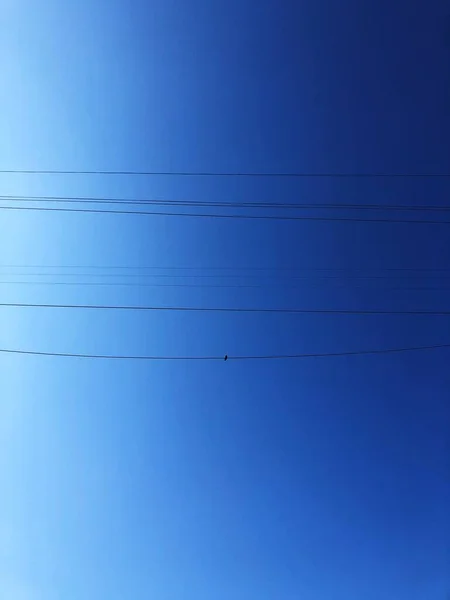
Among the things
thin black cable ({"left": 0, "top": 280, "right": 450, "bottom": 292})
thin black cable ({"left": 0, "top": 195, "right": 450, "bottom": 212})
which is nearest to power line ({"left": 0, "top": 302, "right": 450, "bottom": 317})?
thin black cable ({"left": 0, "top": 280, "right": 450, "bottom": 292})

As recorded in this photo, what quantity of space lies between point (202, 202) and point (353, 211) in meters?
1.32

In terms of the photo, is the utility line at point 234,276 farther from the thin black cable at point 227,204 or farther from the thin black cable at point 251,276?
the thin black cable at point 227,204

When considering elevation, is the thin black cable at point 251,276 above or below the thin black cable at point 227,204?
below

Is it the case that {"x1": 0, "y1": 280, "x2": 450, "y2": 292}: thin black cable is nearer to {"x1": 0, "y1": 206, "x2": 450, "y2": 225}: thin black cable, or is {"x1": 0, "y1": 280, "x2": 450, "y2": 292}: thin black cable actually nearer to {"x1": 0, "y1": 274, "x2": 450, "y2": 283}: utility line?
{"x1": 0, "y1": 274, "x2": 450, "y2": 283}: utility line

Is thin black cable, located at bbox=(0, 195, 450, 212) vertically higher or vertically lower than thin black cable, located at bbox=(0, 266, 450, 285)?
higher

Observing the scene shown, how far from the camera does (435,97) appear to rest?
3.00 metres

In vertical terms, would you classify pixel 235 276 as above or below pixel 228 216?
below

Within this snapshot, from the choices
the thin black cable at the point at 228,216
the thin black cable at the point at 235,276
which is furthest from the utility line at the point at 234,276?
the thin black cable at the point at 228,216

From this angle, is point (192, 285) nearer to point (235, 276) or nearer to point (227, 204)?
point (235, 276)

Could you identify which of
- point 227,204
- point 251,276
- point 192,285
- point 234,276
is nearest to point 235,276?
point 234,276

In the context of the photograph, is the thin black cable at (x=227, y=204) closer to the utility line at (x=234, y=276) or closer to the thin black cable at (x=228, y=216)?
the thin black cable at (x=228, y=216)

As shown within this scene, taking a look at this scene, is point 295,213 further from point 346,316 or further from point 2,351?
point 2,351

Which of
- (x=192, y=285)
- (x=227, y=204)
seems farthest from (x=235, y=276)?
(x=227, y=204)

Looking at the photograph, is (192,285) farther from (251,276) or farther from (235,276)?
(251,276)
